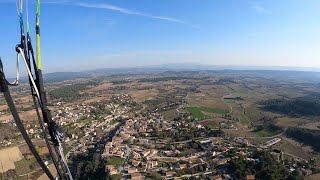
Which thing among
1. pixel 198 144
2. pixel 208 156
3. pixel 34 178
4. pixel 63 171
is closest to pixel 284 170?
pixel 208 156

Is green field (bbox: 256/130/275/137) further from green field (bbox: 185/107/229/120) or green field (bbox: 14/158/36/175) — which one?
green field (bbox: 14/158/36/175)

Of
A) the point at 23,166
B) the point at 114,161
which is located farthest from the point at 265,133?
the point at 23,166

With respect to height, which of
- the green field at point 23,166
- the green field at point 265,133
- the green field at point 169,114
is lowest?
the green field at point 265,133

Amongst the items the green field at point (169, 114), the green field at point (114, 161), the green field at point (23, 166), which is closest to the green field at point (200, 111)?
the green field at point (169, 114)

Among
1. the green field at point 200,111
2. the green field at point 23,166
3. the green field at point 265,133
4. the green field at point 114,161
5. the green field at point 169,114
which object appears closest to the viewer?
the green field at point 23,166

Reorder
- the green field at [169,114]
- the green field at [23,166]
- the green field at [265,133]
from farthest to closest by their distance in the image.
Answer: the green field at [169,114]
the green field at [265,133]
the green field at [23,166]

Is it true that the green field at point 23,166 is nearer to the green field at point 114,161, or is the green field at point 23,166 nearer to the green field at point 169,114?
the green field at point 114,161
